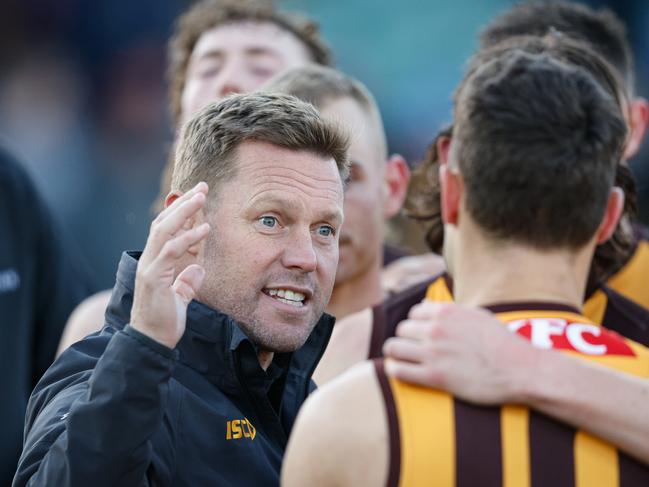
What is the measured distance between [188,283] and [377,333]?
4.03 feet

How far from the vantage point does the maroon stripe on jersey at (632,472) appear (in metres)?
2.12

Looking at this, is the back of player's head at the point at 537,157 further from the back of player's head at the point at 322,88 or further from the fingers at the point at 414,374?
the back of player's head at the point at 322,88

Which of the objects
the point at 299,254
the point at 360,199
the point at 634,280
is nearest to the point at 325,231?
the point at 299,254

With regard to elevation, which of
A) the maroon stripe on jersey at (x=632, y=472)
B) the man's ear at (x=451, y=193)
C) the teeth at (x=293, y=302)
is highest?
the man's ear at (x=451, y=193)

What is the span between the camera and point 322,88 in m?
4.54

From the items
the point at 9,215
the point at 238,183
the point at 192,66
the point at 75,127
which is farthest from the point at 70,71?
the point at 238,183

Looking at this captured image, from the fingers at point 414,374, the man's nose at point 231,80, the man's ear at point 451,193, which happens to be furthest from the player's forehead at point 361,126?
the fingers at point 414,374

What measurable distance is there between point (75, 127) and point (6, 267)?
6.33m

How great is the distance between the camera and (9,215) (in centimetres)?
506

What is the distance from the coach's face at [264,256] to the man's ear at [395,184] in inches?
77.1

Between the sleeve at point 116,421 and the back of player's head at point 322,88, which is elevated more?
the back of player's head at point 322,88

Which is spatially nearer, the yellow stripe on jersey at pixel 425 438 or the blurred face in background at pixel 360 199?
the yellow stripe on jersey at pixel 425 438

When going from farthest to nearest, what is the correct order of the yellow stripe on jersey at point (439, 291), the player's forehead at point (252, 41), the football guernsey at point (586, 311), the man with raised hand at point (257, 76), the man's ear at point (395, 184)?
the player's forehead at point (252, 41), the man's ear at point (395, 184), the man with raised hand at point (257, 76), the yellow stripe on jersey at point (439, 291), the football guernsey at point (586, 311)

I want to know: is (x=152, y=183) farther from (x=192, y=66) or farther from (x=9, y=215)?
(x=9, y=215)
